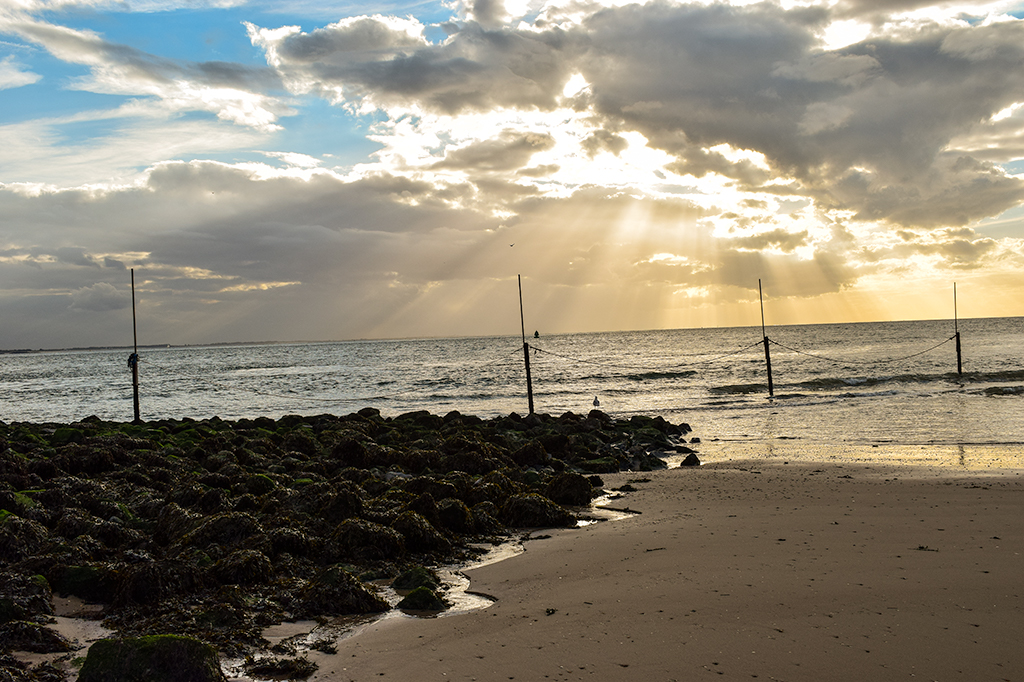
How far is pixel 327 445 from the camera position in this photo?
1562cm

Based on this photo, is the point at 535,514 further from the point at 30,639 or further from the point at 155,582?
the point at 30,639

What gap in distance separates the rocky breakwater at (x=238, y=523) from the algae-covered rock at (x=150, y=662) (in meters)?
0.51

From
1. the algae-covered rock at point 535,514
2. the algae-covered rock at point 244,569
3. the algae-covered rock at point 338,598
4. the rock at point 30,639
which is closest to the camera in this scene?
the rock at point 30,639

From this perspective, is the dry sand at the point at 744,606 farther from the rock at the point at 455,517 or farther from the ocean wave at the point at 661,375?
the ocean wave at the point at 661,375

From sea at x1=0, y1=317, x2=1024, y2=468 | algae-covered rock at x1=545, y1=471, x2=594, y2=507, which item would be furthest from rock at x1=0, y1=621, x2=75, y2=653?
sea at x1=0, y1=317, x2=1024, y2=468

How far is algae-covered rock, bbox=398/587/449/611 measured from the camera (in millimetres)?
5594

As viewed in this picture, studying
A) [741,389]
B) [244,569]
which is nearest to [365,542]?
[244,569]

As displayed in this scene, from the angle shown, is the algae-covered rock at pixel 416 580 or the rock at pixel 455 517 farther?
the rock at pixel 455 517

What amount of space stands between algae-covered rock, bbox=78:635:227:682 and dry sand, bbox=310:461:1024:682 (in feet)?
2.49

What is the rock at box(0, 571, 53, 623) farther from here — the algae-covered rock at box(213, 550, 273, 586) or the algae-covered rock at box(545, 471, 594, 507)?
the algae-covered rock at box(545, 471, 594, 507)

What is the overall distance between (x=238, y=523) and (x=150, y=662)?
3.33 meters

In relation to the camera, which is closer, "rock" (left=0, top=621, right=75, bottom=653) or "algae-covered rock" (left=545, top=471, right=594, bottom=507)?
"rock" (left=0, top=621, right=75, bottom=653)

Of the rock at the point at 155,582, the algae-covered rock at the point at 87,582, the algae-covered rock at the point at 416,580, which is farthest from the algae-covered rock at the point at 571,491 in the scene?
the algae-covered rock at the point at 87,582

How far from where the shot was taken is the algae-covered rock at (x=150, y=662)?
3967 mm
